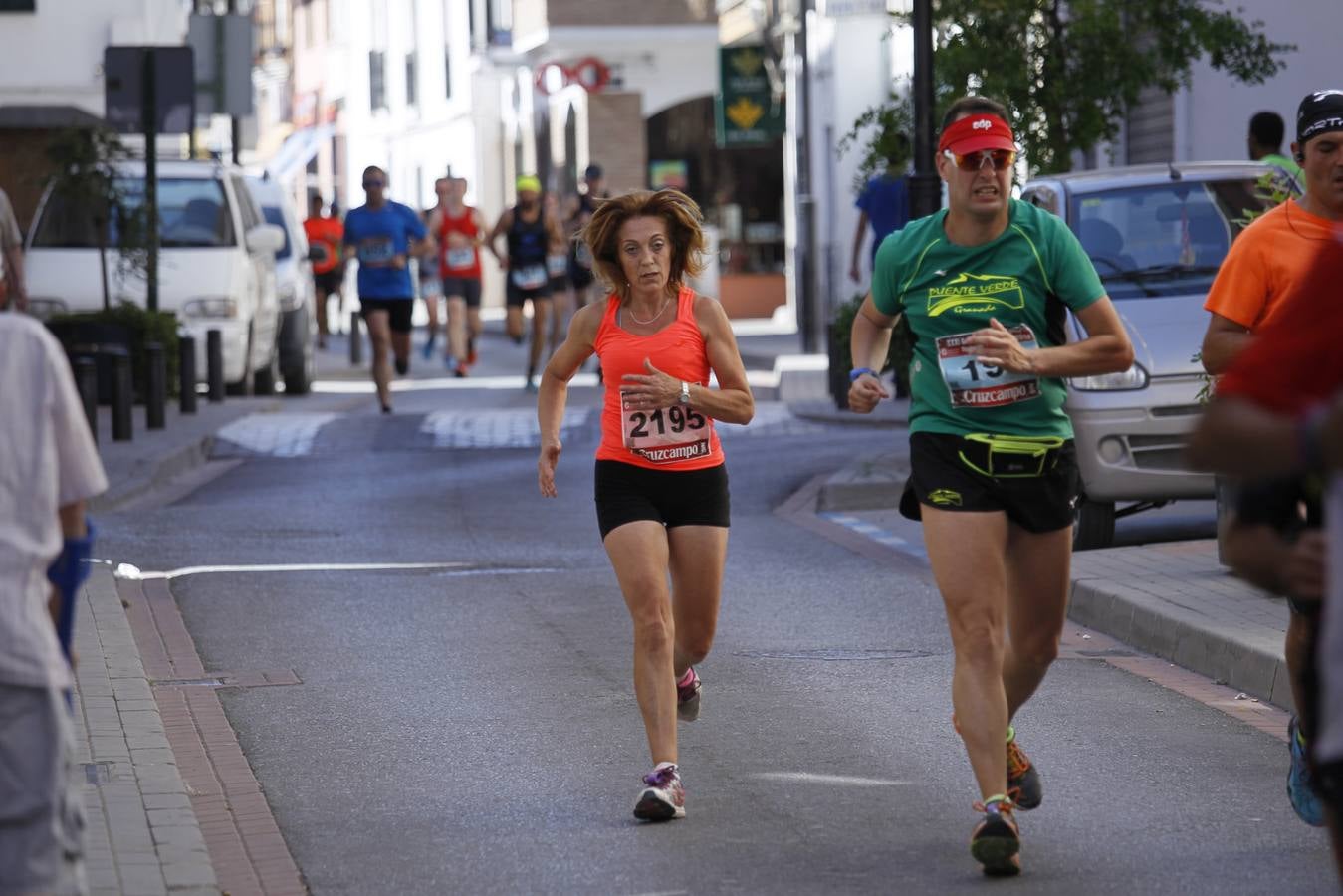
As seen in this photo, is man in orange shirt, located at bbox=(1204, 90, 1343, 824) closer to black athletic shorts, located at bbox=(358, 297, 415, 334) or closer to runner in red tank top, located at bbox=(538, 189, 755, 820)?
runner in red tank top, located at bbox=(538, 189, 755, 820)

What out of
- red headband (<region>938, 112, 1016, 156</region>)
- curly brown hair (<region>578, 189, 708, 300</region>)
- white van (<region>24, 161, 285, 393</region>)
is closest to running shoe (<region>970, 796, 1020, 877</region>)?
red headband (<region>938, 112, 1016, 156</region>)

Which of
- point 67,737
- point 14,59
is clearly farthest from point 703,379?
point 14,59

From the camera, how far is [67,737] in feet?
14.9

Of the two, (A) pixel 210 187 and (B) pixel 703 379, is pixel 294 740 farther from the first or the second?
(A) pixel 210 187

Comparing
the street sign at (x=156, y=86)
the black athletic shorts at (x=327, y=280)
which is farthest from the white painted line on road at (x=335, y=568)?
the black athletic shorts at (x=327, y=280)

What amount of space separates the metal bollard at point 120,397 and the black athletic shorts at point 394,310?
11.0 feet

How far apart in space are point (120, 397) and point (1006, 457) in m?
13.4

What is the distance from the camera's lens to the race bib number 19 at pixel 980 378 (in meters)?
6.61

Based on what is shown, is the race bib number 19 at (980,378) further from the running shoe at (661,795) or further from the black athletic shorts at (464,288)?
the black athletic shorts at (464,288)

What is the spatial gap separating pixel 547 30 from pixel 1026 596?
39891 mm

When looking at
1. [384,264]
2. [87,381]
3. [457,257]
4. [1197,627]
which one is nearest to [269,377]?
[457,257]

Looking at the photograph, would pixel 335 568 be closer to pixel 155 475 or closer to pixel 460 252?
pixel 155 475

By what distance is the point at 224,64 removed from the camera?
29156 millimetres

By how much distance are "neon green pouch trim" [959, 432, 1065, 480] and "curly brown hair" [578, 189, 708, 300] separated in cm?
131
